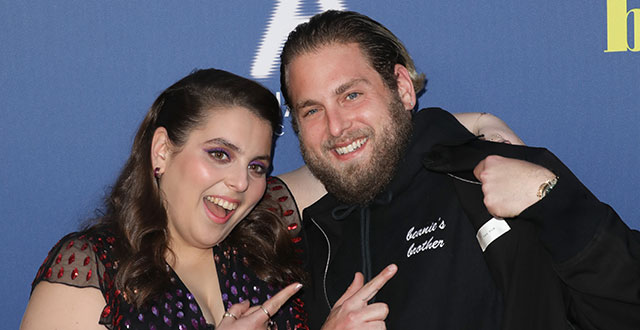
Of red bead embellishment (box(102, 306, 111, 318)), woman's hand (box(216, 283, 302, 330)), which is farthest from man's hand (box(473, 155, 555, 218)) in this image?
red bead embellishment (box(102, 306, 111, 318))

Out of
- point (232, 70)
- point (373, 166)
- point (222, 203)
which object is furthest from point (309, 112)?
point (232, 70)

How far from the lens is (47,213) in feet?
6.95

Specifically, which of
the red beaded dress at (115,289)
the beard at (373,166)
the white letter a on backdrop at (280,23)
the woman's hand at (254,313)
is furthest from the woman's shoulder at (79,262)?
the white letter a on backdrop at (280,23)

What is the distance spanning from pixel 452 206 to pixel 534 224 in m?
0.32

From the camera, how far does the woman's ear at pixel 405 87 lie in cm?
181

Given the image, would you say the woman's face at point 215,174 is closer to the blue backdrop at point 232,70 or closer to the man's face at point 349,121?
the man's face at point 349,121

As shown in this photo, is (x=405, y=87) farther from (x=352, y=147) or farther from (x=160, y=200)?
(x=160, y=200)

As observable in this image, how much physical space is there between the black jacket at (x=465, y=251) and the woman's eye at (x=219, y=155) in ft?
1.04

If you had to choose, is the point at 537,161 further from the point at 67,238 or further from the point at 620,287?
the point at 67,238

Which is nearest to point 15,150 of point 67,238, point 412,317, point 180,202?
point 67,238

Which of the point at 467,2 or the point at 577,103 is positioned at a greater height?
the point at 467,2

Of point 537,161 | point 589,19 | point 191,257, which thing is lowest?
point 191,257

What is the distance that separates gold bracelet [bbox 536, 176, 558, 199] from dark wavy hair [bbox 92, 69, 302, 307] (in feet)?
2.50

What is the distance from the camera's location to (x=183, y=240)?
1.76 meters
